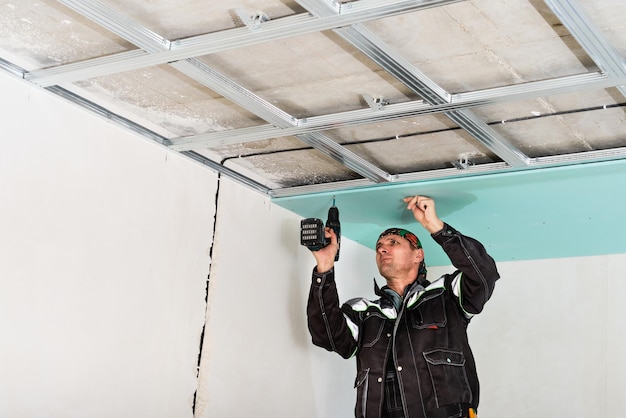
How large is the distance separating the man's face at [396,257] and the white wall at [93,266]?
0.77 meters

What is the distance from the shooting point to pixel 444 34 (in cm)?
242

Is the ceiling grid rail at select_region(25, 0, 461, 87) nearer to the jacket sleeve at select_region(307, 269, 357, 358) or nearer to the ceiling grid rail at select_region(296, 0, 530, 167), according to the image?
the ceiling grid rail at select_region(296, 0, 530, 167)

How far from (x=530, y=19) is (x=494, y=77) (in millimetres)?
375

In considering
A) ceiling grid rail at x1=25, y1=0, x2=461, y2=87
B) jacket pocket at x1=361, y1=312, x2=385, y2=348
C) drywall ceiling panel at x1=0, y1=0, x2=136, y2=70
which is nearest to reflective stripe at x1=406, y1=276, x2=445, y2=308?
jacket pocket at x1=361, y1=312, x2=385, y2=348

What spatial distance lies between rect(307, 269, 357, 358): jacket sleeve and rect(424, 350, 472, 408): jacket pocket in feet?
1.37

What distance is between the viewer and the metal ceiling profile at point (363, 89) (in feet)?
7.62

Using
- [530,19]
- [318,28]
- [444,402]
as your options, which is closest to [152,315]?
[444,402]

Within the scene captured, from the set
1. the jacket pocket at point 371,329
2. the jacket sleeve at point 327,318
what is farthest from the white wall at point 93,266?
the jacket pocket at point 371,329

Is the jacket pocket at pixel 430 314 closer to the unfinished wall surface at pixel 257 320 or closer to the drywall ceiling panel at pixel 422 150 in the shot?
the drywall ceiling panel at pixel 422 150

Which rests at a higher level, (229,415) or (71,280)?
(71,280)

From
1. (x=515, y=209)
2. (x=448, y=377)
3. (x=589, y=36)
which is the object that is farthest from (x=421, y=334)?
(x=589, y=36)

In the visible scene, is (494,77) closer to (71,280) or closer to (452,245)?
(452,245)

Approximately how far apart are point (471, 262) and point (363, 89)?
0.84 meters

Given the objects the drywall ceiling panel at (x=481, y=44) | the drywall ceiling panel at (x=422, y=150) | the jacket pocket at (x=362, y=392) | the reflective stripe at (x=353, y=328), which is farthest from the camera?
the reflective stripe at (x=353, y=328)
